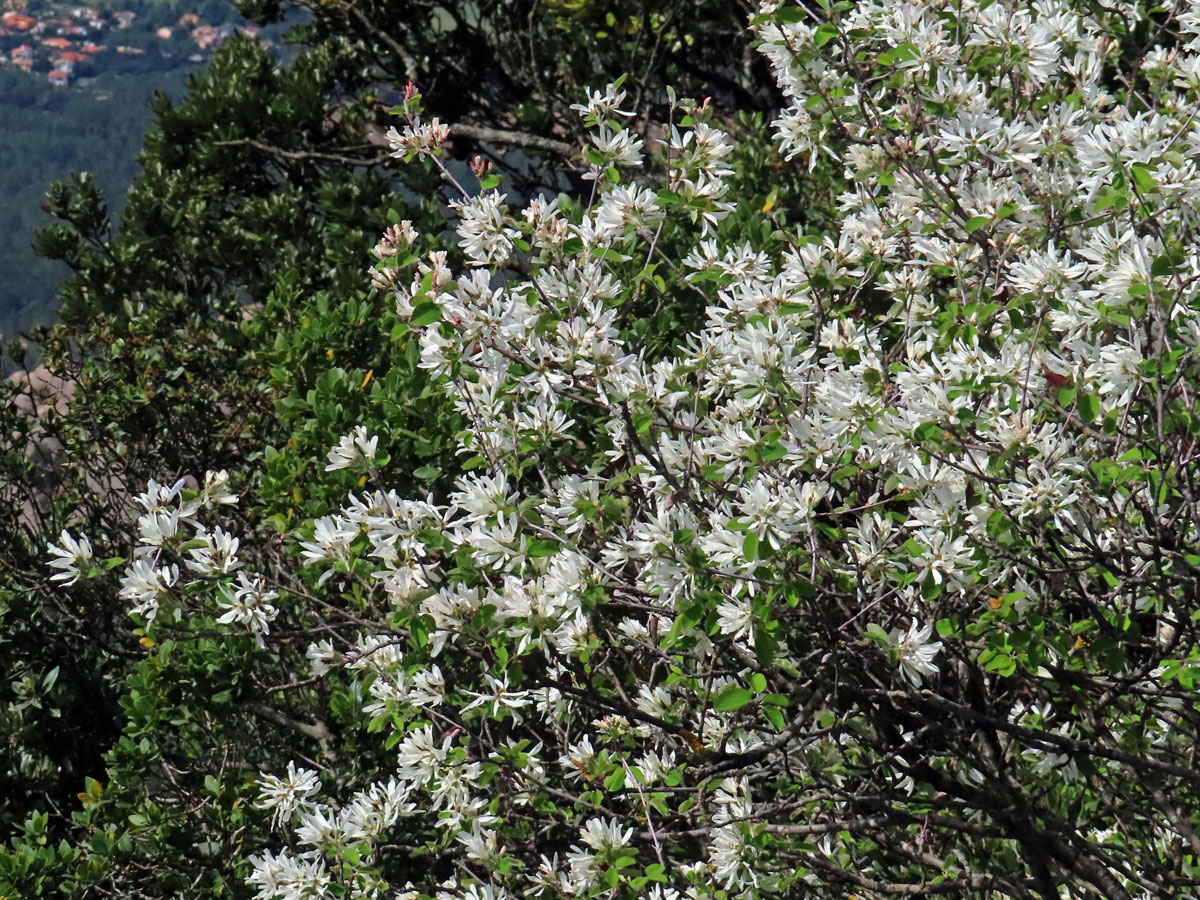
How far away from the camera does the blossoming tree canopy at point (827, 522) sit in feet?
8.00

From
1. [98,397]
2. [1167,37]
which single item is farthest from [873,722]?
[1167,37]

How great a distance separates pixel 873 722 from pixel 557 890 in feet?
3.08

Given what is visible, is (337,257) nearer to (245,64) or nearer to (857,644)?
(245,64)

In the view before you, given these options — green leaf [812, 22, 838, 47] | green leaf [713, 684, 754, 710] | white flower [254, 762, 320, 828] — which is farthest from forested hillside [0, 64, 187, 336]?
green leaf [713, 684, 754, 710]

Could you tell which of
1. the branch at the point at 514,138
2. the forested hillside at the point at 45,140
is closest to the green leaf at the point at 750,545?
the branch at the point at 514,138

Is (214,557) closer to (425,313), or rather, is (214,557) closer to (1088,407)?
(425,313)

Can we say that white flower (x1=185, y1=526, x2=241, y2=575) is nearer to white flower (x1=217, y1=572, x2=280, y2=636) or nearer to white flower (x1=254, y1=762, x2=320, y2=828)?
white flower (x1=217, y1=572, x2=280, y2=636)

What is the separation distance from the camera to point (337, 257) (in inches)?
277

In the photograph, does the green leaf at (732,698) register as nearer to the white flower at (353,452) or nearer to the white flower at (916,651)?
the white flower at (916,651)

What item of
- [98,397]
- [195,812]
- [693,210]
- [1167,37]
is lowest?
[195,812]

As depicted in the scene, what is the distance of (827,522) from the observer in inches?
121

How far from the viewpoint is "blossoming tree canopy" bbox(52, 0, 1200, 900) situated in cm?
244

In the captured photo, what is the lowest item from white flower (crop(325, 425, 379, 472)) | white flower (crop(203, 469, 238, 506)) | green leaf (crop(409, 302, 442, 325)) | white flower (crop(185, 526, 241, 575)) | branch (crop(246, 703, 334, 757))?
branch (crop(246, 703, 334, 757))

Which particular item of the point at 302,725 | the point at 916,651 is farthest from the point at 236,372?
the point at 916,651
